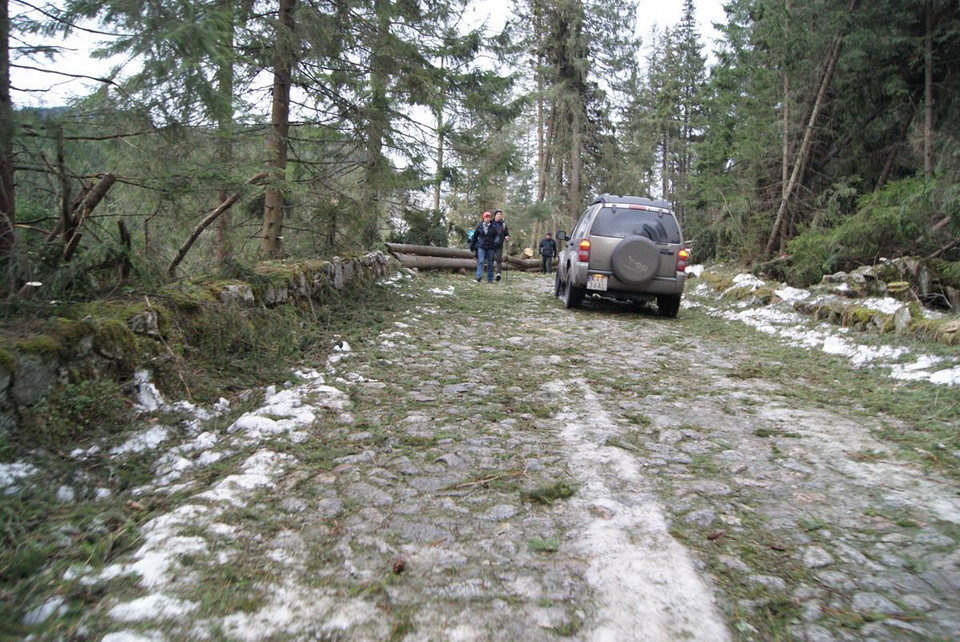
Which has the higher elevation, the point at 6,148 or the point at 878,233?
the point at 878,233

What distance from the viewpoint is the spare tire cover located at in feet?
32.3

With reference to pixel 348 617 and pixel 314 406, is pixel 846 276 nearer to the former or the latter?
pixel 314 406

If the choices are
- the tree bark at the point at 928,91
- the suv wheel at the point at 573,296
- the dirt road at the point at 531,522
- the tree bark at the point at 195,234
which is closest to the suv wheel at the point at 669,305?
the suv wheel at the point at 573,296

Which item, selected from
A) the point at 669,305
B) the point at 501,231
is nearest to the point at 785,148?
the point at 669,305

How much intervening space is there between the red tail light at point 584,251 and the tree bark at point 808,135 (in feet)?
22.0

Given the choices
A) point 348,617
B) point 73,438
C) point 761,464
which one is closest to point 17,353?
point 73,438

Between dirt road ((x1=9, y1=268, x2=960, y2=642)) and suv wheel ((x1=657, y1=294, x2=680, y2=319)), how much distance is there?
200 inches

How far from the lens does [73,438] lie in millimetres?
3232

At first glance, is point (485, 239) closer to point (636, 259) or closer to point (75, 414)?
point (636, 259)

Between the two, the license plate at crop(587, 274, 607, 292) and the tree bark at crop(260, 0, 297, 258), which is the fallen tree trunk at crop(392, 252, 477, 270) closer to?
the tree bark at crop(260, 0, 297, 258)

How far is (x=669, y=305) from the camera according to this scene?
35.4ft

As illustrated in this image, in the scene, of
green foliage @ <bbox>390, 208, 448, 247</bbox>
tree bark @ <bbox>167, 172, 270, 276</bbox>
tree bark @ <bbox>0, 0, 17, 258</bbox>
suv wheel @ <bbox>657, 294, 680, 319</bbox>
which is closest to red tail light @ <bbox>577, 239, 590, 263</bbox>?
suv wheel @ <bbox>657, 294, 680, 319</bbox>

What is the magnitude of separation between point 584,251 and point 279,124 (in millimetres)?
5662

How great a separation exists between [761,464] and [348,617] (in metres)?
2.89
